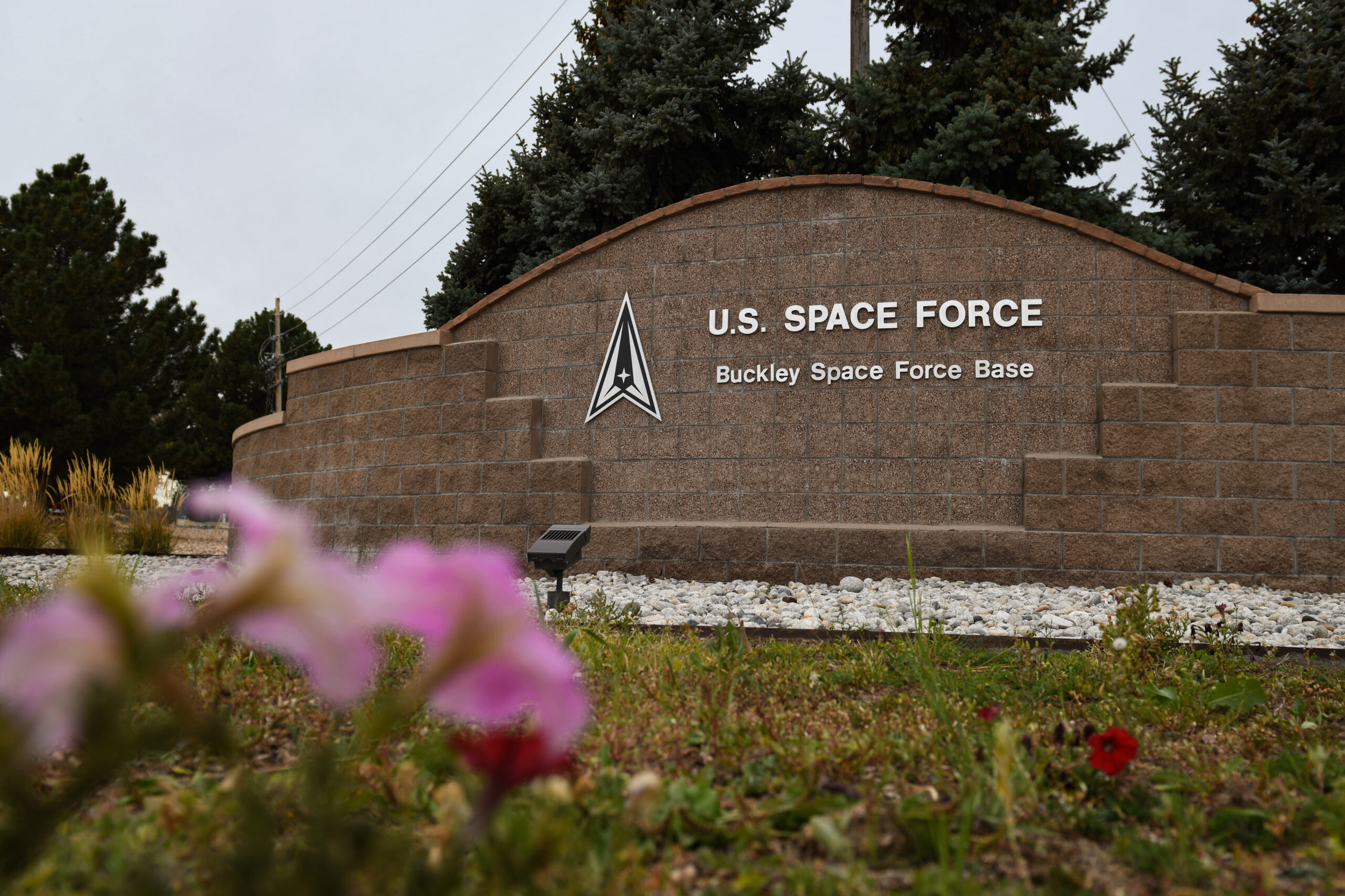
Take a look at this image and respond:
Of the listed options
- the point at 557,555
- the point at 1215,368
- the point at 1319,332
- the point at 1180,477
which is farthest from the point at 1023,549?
the point at 557,555

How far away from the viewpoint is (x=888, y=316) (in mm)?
7309

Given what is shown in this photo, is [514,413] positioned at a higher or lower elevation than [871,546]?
higher

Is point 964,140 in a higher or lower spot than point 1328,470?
higher

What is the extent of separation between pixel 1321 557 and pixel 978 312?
300 cm

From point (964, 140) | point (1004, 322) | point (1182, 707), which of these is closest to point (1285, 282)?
point (964, 140)

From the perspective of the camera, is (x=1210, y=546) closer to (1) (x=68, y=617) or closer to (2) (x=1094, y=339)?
(2) (x=1094, y=339)

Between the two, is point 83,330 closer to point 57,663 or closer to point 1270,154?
point 1270,154

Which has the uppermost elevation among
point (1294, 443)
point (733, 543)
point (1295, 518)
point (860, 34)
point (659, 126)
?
point (860, 34)

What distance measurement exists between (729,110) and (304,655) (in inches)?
522

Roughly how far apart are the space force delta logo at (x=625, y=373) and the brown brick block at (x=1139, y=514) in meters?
3.60

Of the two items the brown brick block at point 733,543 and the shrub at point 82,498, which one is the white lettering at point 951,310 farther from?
the shrub at point 82,498

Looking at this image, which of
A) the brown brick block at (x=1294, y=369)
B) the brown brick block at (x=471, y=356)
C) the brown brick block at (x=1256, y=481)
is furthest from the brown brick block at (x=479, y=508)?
the brown brick block at (x=1294, y=369)

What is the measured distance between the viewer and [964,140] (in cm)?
1108

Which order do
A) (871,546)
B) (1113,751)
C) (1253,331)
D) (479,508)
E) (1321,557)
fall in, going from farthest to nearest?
(479,508) < (871,546) < (1253,331) < (1321,557) < (1113,751)
